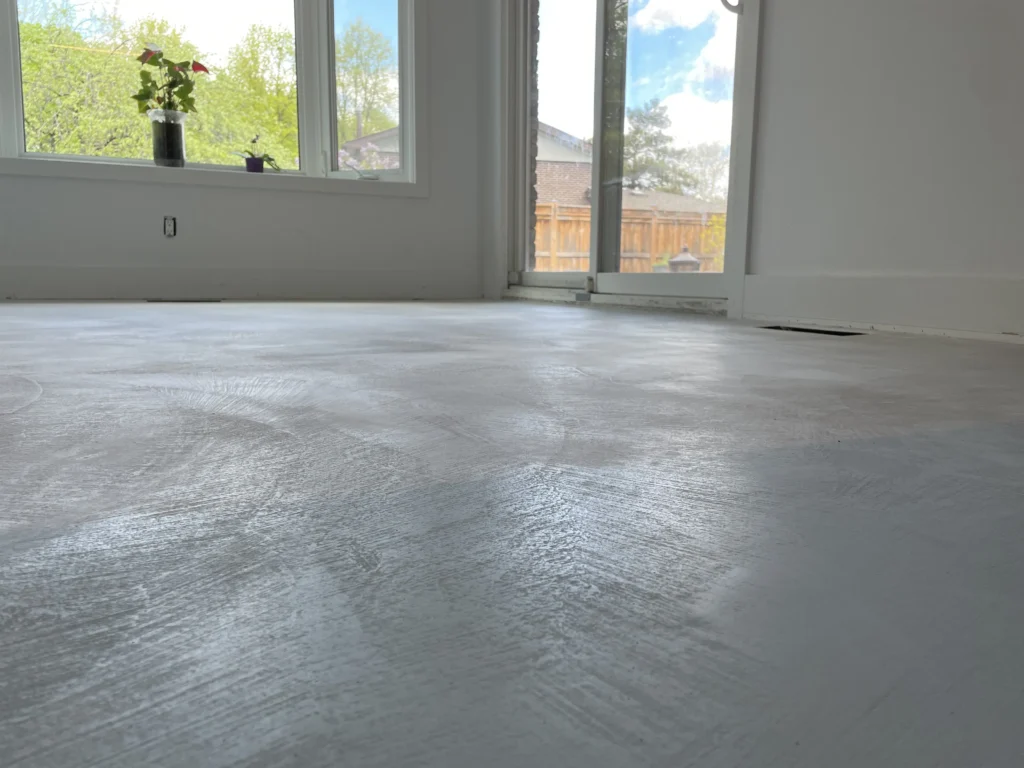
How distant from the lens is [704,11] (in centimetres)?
301

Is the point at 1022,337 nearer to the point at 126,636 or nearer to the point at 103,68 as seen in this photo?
the point at 126,636

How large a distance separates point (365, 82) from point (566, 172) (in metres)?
1.39

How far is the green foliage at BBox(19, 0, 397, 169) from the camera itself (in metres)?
3.93

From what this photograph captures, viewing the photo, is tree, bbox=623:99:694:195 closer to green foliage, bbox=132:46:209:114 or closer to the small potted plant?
the small potted plant

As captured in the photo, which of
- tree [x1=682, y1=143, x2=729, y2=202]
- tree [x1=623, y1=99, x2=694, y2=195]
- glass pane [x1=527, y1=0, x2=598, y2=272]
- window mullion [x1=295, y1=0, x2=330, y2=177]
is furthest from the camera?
window mullion [x1=295, y1=0, x2=330, y2=177]

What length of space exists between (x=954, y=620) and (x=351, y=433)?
2.09 ft

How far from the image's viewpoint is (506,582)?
484 mm

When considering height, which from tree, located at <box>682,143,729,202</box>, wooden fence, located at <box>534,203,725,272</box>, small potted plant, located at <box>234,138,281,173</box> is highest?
small potted plant, located at <box>234,138,281,173</box>

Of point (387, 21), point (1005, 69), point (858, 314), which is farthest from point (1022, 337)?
point (387, 21)

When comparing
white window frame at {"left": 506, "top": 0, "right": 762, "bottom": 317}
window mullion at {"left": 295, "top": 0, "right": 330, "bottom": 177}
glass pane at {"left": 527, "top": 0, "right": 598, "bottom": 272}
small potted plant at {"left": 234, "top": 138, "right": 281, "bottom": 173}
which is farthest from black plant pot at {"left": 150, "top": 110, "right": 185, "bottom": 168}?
glass pane at {"left": 527, "top": 0, "right": 598, "bottom": 272}

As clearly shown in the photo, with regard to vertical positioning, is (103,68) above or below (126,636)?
above

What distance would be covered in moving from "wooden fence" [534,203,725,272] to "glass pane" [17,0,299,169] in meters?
1.60

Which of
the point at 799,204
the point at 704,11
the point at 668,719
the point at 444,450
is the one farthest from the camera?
the point at 704,11

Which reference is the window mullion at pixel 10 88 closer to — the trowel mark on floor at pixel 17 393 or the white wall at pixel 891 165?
the trowel mark on floor at pixel 17 393
